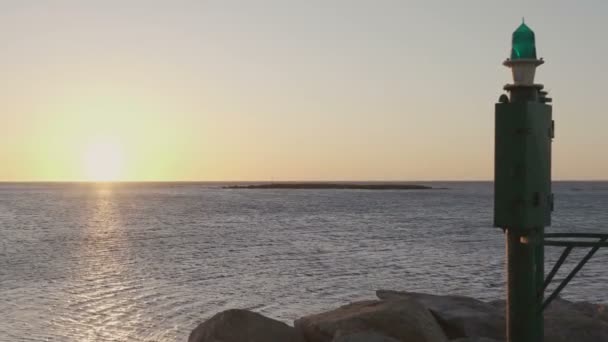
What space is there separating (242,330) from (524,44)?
5771 millimetres

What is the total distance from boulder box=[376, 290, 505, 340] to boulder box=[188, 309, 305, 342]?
1814mm

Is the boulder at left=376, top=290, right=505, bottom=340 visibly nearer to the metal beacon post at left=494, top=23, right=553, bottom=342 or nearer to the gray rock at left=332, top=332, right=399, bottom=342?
the gray rock at left=332, top=332, right=399, bottom=342

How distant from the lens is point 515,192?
480cm

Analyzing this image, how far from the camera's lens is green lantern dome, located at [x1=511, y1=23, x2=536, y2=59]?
4926 mm

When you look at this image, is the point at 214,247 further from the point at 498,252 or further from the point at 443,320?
the point at 443,320

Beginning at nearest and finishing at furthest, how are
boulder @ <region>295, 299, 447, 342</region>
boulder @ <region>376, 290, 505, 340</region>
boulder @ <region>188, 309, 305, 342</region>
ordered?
1. boulder @ <region>295, 299, 447, 342</region>
2. boulder @ <region>188, 309, 305, 342</region>
3. boulder @ <region>376, 290, 505, 340</region>

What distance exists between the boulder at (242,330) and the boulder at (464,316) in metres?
1.81

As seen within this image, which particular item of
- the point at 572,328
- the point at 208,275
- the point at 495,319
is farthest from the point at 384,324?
the point at 208,275

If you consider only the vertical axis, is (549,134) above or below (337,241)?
above

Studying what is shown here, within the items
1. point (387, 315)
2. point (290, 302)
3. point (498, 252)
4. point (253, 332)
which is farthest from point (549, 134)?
point (498, 252)

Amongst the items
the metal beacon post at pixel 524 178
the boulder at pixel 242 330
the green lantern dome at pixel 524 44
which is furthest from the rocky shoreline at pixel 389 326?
the green lantern dome at pixel 524 44

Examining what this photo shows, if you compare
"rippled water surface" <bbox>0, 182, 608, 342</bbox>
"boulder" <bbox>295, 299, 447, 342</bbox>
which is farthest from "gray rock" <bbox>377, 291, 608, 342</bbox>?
"rippled water surface" <bbox>0, 182, 608, 342</bbox>

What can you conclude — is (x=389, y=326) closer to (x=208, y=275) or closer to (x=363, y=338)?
(x=363, y=338)

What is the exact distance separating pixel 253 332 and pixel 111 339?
666cm
